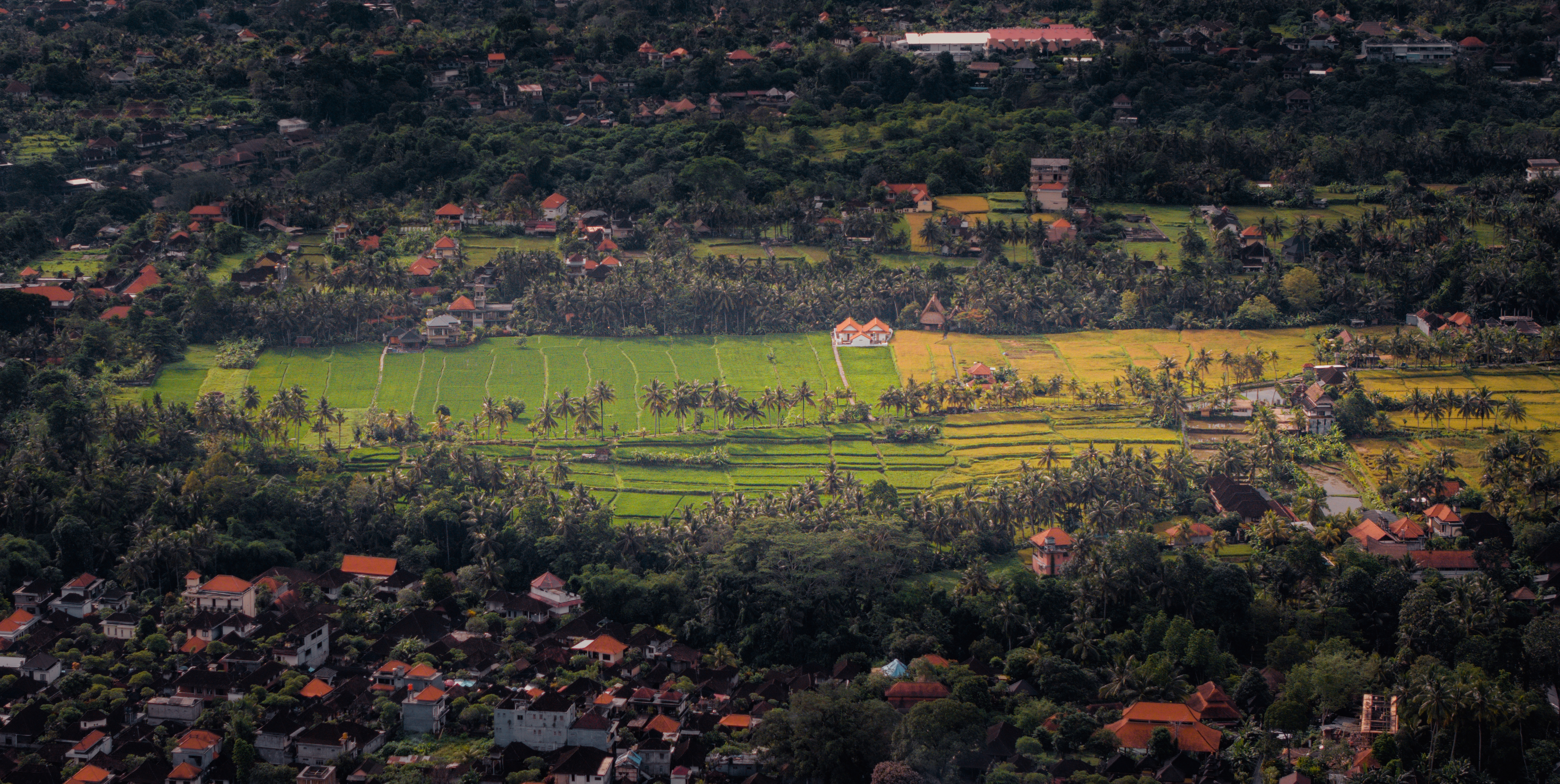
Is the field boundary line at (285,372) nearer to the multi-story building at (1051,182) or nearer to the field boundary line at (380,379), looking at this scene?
the field boundary line at (380,379)

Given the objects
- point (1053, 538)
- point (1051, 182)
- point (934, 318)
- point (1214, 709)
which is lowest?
point (1214, 709)

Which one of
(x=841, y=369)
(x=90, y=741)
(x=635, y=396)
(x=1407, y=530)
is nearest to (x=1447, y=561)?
(x=1407, y=530)

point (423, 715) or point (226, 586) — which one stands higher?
point (226, 586)

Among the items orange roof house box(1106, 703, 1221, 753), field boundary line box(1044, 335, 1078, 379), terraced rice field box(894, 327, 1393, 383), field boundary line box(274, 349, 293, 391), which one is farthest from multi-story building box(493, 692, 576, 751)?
field boundary line box(1044, 335, 1078, 379)

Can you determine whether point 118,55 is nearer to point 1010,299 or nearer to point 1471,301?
point 1010,299

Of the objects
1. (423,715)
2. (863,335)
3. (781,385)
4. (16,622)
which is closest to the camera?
(423,715)

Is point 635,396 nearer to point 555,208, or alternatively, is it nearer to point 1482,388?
point 555,208

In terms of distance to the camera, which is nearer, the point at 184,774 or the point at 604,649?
the point at 184,774

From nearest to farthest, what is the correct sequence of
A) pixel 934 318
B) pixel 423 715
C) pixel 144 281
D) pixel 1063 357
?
1. pixel 423 715
2. pixel 1063 357
3. pixel 934 318
4. pixel 144 281
